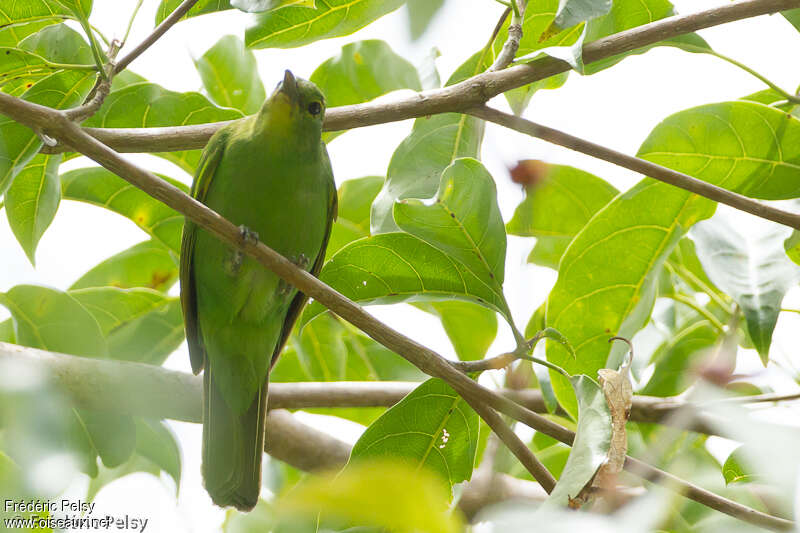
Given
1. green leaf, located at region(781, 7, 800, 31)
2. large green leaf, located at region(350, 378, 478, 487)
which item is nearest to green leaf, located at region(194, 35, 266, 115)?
large green leaf, located at region(350, 378, 478, 487)

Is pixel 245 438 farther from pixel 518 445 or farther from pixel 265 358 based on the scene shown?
pixel 518 445

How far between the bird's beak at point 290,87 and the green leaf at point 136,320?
0.97 metres

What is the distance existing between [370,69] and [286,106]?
395mm

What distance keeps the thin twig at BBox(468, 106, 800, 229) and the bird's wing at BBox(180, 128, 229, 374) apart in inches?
48.9

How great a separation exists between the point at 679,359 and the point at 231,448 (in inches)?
69.9

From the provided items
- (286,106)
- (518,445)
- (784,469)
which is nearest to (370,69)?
(286,106)

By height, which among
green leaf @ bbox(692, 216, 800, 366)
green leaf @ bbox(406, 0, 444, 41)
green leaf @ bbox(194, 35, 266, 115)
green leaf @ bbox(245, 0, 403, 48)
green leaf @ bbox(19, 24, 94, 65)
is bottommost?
green leaf @ bbox(406, 0, 444, 41)

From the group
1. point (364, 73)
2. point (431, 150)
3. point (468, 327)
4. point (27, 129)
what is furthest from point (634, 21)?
point (27, 129)

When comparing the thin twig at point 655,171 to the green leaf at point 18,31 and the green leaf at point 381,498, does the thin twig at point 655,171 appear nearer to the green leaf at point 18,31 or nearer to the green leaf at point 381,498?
the green leaf at point 18,31

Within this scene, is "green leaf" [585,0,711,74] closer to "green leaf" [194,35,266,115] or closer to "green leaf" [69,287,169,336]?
"green leaf" [194,35,266,115]

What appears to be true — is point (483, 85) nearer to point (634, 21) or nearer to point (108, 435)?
point (634, 21)

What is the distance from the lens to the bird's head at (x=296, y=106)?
306 centimetres

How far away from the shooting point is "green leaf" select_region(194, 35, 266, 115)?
11.5 feet

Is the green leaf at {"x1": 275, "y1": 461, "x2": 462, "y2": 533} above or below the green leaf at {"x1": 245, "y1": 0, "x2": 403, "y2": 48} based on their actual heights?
below
